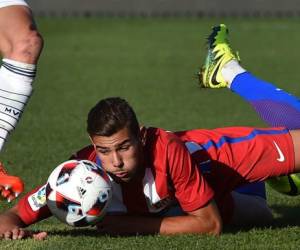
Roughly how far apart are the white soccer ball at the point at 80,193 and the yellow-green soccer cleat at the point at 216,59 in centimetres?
239

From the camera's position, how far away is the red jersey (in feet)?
20.2

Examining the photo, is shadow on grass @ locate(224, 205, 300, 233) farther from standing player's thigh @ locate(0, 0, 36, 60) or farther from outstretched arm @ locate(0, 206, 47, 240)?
standing player's thigh @ locate(0, 0, 36, 60)

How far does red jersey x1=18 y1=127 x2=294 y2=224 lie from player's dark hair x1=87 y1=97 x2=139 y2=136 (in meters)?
0.30

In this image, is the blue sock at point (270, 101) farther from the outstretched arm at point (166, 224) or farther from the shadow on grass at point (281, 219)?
the outstretched arm at point (166, 224)

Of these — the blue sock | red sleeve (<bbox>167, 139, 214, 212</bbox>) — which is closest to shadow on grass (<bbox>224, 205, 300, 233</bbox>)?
red sleeve (<bbox>167, 139, 214, 212</bbox>)

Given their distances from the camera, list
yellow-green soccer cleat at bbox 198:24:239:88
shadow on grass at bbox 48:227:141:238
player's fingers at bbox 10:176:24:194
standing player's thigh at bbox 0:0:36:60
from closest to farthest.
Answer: player's fingers at bbox 10:176:24:194 → standing player's thigh at bbox 0:0:36:60 → shadow on grass at bbox 48:227:141:238 → yellow-green soccer cleat at bbox 198:24:239:88

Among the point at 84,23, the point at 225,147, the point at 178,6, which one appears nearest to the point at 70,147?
the point at 225,147

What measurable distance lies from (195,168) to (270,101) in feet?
5.38

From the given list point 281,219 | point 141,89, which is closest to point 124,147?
point 281,219

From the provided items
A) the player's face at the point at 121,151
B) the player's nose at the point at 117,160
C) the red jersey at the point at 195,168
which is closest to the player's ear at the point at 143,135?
the red jersey at the point at 195,168

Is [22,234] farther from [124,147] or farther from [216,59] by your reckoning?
[216,59]

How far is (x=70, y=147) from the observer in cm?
1075

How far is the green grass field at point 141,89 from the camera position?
637 cm

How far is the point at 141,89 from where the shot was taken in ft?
55.4
